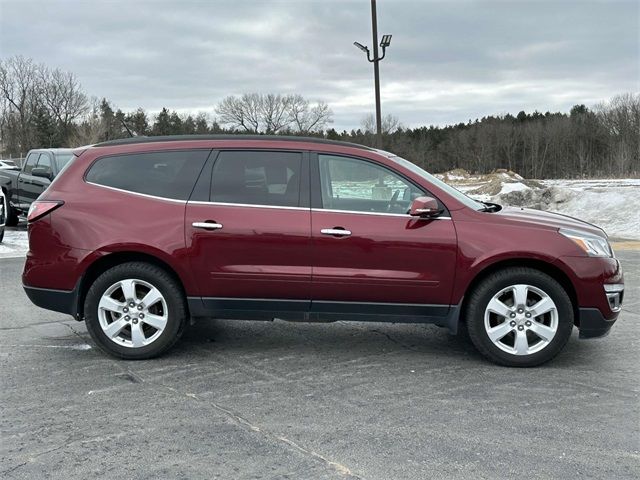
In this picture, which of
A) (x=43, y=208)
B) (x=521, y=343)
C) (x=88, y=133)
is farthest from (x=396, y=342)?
(x=88, y=133)

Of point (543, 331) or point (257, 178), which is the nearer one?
point (543, 331)

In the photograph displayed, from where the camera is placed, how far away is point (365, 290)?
4.65 metres

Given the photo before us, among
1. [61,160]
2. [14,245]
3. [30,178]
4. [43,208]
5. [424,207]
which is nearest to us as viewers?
[424,207]

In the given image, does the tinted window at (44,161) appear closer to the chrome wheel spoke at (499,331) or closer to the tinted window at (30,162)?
the tinted window at (30,162)

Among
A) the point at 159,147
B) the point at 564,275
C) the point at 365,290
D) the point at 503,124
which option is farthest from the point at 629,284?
the point at 503,124

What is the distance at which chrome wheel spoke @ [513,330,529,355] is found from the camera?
4.61m

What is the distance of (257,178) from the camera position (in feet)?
15.9

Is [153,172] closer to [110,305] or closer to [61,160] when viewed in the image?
[110,305]

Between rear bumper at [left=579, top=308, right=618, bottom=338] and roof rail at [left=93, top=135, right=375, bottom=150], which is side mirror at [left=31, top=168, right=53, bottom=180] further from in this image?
rear bumper at [left=579, top=308, right=618, bottom=338]

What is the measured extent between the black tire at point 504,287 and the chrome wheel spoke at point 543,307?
0.03 meters

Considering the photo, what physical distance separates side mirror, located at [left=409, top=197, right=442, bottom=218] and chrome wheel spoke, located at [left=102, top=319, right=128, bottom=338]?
8.10 feet

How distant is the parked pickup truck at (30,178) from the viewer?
13727mm

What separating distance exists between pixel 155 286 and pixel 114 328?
18.8 inches

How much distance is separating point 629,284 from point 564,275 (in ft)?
13.3
